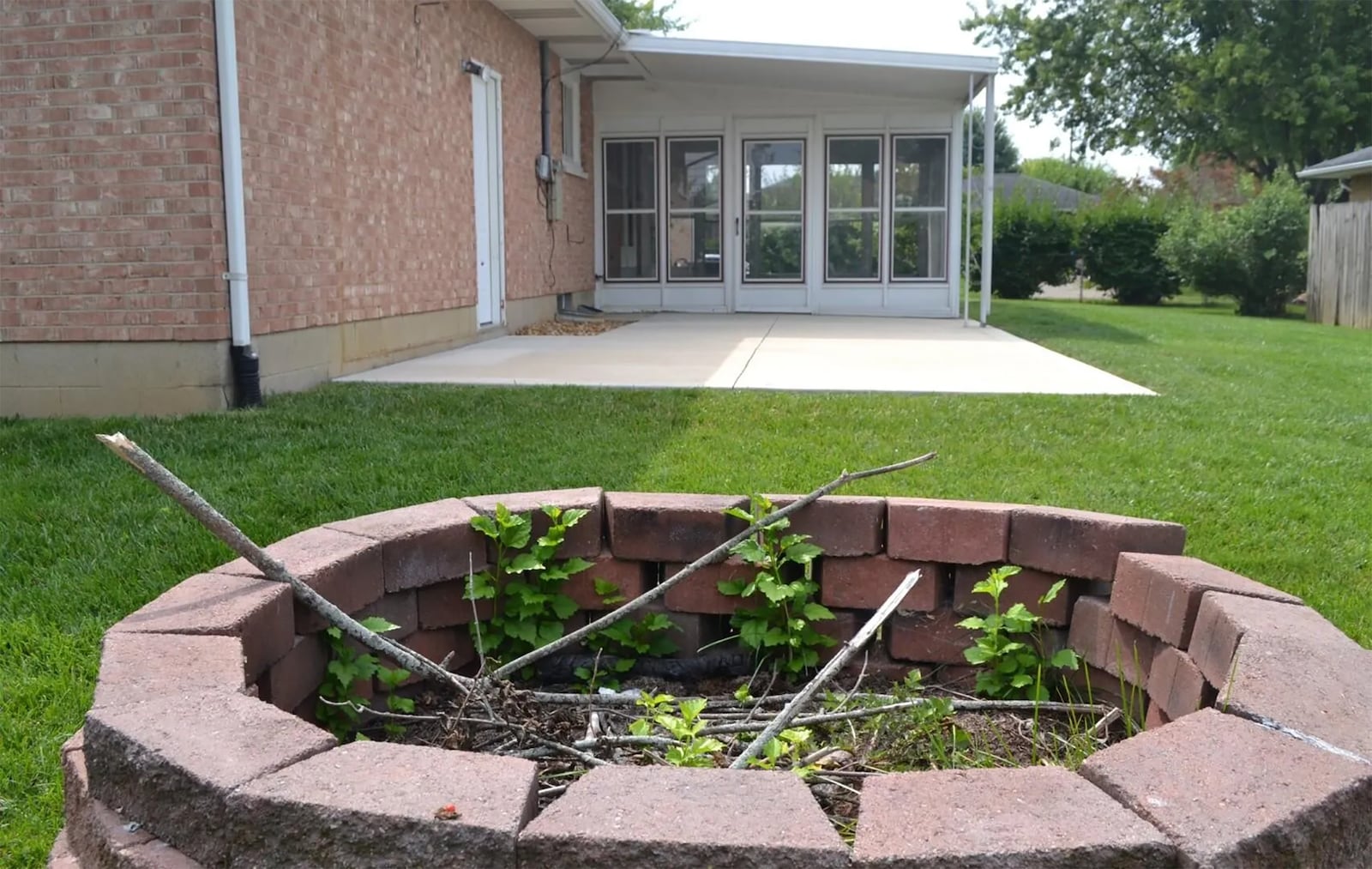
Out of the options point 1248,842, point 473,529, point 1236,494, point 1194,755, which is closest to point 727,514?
point 473,529

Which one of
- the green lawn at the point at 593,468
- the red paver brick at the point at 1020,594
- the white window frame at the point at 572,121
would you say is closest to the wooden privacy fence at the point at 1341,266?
the green lawn at the point at 593,468

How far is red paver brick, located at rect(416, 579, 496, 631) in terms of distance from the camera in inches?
109

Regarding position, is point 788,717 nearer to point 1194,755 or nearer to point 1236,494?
point 1194,755

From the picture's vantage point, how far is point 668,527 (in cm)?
282

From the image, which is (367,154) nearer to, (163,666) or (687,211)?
(163,666)

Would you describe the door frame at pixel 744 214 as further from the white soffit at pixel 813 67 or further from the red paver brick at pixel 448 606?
the red paver brick at pixel 448 606

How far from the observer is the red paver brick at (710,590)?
9.43ft

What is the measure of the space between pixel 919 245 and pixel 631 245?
3.77 meters

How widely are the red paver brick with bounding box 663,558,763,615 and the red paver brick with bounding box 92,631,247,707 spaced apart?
3.81 feet

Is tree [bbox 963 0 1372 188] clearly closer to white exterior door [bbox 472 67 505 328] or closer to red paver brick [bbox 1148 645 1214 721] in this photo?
white exterior door [bbox 472 67 505 328]

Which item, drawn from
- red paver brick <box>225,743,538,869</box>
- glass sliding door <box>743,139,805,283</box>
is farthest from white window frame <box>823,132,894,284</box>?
red paver brick <box>225,743,538,869</box>

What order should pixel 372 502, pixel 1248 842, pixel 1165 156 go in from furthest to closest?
pixel 1165 156 → pixel 372 502 → pixel 1248 842

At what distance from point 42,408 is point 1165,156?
33.2m

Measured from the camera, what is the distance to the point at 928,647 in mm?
2947
